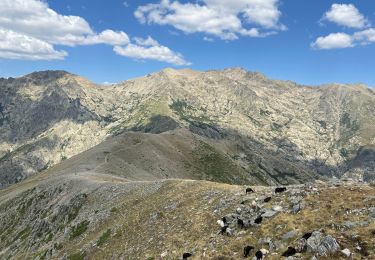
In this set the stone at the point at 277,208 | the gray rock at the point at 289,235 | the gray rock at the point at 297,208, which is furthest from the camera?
the stone at the point at 277,208

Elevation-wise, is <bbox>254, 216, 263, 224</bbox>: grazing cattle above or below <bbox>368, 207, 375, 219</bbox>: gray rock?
below

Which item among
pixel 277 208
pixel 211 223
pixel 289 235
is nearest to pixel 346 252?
pixel 289 235

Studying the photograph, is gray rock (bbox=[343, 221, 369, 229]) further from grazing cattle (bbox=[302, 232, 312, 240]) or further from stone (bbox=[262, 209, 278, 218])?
stone (bbox=[262, 209, 278, 218])

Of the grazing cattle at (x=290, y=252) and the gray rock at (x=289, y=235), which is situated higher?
the gray rock at (x=289, y=235)

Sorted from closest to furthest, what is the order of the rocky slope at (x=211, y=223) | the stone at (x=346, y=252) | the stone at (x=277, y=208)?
the stone at (x=346, y=252)
the rocky slope at (x=211, y=223)
the stone at (x=277, y=208)

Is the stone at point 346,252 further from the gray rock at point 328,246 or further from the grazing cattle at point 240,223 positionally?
the grazing cattle at point 240,223

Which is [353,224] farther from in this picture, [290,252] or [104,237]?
[104,237]

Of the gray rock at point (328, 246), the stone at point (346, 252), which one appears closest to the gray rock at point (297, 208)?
the gray rock at point (328, 246)

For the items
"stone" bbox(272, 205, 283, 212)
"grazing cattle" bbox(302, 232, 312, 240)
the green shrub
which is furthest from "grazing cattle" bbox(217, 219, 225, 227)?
the green shrub

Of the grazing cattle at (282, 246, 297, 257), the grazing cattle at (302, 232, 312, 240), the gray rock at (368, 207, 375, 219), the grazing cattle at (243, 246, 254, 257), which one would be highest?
the gray rock at (368, 207, 375, 219)

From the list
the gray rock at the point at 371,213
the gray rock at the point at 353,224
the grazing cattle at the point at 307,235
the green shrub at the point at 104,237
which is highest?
the gray rock at the point at 371,213

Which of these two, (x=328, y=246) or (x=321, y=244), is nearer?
(x=328, y=246)

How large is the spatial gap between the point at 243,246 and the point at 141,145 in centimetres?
14905

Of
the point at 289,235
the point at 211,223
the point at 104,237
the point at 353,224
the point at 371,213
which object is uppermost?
the point at 371,213
